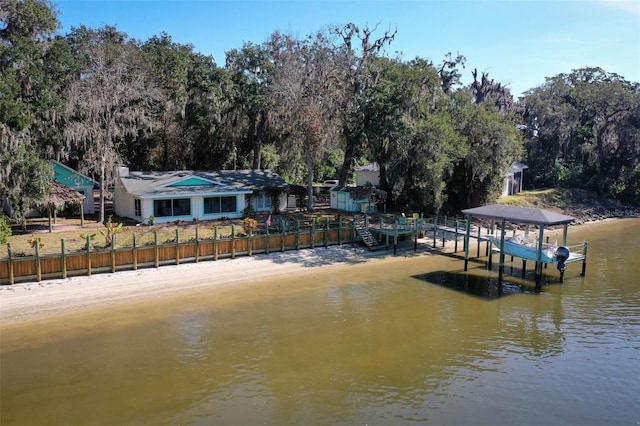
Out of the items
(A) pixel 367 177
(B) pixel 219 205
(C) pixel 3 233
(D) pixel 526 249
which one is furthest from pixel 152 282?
(A) pixel 367 177

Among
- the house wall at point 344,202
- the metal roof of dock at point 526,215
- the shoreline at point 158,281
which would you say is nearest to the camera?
the shoreline at point 158,281

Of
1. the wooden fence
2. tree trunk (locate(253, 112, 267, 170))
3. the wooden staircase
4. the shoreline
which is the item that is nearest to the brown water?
the shoreline

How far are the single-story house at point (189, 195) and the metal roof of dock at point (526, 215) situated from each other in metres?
15.9

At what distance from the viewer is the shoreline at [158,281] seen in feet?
63.0

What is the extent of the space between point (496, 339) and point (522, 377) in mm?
2968

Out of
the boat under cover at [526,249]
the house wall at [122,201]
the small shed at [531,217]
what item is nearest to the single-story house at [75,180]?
the house wall at [122,201]

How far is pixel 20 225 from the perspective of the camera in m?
28.8

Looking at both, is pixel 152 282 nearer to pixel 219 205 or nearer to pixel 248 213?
pixel 219 205

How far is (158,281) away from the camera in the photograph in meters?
22.5

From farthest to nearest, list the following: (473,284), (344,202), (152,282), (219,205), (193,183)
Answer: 1. (344,202)
2. (219,205)
3. (193,183)
4. (473,284)
5. (152,282)

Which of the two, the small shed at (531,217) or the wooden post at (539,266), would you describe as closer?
the small shed at (531,217)

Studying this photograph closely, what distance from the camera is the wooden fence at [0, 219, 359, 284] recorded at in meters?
21.0

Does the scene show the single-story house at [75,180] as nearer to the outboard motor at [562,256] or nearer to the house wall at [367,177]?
the house wall at [367,177]

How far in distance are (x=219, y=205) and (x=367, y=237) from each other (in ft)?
35.3
